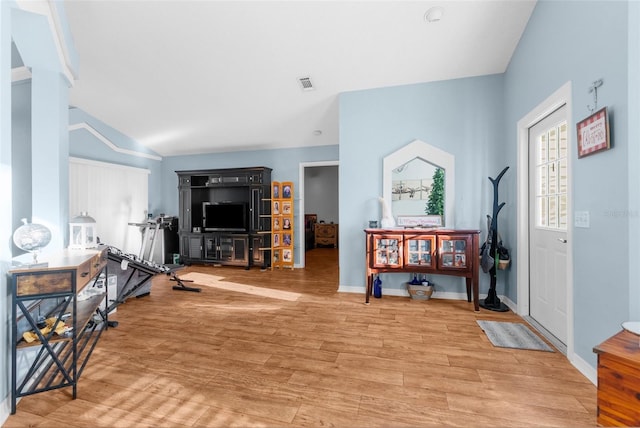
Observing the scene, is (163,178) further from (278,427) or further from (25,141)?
(278,427)

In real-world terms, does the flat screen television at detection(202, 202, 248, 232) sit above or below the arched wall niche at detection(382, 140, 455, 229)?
below

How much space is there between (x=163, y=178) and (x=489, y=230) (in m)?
6.80

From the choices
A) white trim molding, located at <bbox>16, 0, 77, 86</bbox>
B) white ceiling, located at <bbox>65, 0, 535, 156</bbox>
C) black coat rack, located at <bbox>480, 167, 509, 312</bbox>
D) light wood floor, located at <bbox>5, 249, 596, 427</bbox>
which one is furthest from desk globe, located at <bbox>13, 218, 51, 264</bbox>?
black coat rack, located at <bbox>480, 167, 509, 312</bbox>

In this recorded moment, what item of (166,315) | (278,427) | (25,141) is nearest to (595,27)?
(278,427)

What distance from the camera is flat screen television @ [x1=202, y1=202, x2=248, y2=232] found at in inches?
241

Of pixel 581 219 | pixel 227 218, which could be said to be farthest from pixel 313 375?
pixel 227 218

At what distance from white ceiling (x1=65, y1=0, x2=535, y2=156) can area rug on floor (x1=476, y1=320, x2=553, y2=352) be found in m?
3.04

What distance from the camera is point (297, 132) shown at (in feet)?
18.4

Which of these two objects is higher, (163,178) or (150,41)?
(150,41)

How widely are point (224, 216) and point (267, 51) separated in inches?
145

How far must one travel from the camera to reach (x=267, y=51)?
3.47m

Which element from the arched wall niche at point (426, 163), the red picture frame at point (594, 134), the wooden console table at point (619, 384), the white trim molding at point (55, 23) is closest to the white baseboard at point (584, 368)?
the wooden console table at point (619, 384)

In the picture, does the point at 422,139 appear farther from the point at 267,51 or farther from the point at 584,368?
the point at 584,368

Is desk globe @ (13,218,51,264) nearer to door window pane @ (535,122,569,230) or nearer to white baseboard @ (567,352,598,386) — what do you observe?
white baseboard @ (567,352,598,386)
